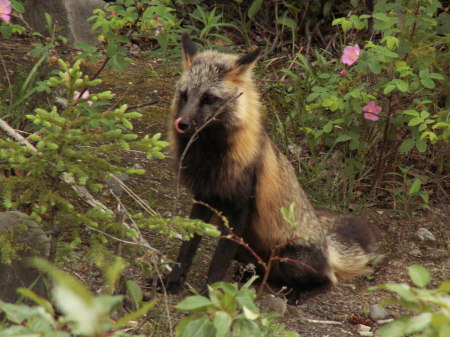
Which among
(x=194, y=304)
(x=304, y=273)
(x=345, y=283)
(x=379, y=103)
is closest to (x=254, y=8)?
(x=379, y=103)

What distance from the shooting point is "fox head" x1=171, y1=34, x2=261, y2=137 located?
14.5ft

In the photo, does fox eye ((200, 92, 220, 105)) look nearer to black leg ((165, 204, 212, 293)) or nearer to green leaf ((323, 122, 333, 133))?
black leg ((165, 204, 212, 293))

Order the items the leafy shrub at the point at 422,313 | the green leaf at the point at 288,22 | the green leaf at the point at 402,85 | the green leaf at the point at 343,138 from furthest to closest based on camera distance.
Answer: the green leaf at the point at 288,22 → the green leaf at the point at 343,138 → the green leaf at the point at 402,85 → the leafy shrub at the point at 422,313

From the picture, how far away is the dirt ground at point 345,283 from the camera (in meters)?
4.70

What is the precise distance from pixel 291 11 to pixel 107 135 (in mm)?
5184

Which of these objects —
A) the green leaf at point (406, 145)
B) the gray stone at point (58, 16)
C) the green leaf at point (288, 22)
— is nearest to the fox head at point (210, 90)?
the green leaf at point (406, 145)

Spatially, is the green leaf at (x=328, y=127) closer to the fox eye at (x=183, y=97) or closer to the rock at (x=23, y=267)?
the fox eye at (x=183, y=97)

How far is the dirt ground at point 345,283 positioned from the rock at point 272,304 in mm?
71

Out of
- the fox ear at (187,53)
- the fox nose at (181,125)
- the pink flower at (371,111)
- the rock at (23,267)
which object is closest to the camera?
the rock at (23,267)

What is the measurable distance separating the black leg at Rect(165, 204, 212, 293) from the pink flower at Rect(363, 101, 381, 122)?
5.68 ft

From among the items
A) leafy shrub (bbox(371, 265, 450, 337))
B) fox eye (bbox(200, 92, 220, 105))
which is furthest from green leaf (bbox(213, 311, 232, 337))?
fox eye (bbox(200, 92, 220, 105))

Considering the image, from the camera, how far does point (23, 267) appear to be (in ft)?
11.8

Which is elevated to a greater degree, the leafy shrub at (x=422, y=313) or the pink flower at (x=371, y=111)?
the pink flower at (x=371, y=111)

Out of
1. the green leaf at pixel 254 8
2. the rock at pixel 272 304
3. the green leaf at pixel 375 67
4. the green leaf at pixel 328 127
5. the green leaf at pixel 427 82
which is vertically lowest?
the rock at pixel 272 304
